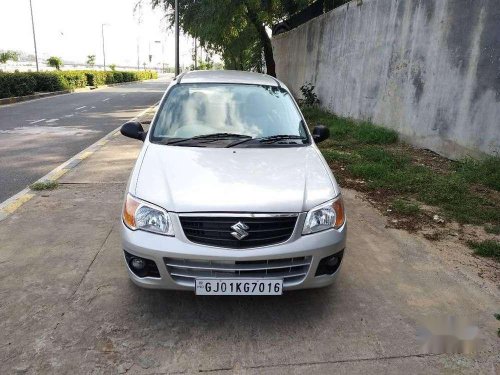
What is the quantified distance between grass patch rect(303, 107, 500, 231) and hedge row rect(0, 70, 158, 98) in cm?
1843

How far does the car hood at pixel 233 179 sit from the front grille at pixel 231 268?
1.08 ft

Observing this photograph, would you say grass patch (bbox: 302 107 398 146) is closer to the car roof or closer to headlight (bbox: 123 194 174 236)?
the car roof

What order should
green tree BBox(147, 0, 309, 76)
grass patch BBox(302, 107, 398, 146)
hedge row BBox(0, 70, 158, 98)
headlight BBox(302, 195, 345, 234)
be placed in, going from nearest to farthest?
headlight BBox(302, 195, 345, 234) < grass patch BBox(302, 107, 398, 146) < green tree BBox(147, 0, 309, 76) < hedge row BBox(0, 70, 158, 98)

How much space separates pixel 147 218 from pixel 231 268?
643mm

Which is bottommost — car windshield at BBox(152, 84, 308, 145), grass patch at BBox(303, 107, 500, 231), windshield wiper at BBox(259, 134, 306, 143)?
grass patch at BBox(303, 107, 500, 231)

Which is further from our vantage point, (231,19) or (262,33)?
(262,33)

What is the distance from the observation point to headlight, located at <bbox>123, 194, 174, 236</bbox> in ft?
8.89

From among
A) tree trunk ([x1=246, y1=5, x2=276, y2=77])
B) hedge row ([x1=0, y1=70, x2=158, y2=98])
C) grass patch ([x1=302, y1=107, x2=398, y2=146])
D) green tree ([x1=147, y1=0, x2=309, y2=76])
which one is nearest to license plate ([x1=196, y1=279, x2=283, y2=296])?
grass patch ([x1=302, y1=107, x2=398, y2=146])

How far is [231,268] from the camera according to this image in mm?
2668

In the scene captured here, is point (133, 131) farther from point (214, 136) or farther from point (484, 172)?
point (484, 172)

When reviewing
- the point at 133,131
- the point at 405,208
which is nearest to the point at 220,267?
the point at 133,131

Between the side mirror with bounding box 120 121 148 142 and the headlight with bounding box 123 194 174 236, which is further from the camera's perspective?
the side mirror with bounding box 120 121 148 142

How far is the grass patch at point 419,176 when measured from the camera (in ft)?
16.6

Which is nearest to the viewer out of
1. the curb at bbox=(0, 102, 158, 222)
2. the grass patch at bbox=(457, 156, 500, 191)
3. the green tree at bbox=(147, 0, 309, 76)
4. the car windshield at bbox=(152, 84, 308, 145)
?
the car windshield at bbox=(152, 84, 308, 145)
